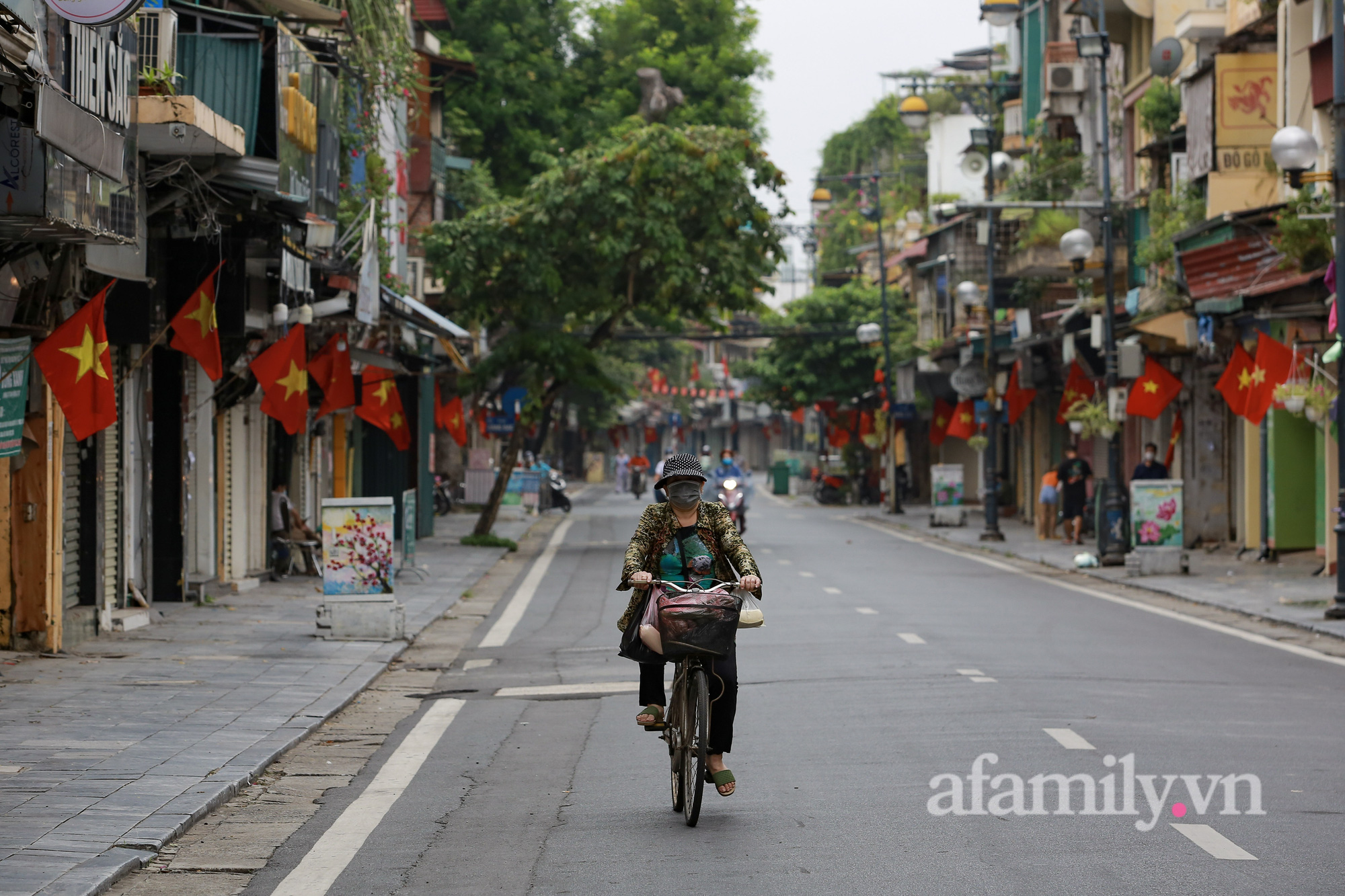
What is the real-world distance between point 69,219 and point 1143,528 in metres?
17.7

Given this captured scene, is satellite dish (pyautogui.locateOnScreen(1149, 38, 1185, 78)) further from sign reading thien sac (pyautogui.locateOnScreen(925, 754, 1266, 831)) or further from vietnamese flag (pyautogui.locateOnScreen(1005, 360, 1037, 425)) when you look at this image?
sign reading thien sac (pyautogui.locateOnScreen(925, 754, 1266, 831))

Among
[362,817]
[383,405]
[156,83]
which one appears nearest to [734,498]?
[383,405]

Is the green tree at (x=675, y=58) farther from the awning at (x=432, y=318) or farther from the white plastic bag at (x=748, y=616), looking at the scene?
the white plastic bag at (x=748, y=616)

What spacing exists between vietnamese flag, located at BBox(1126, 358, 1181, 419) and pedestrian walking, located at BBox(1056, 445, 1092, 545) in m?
4.94

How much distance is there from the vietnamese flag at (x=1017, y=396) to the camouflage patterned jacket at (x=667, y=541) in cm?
3135

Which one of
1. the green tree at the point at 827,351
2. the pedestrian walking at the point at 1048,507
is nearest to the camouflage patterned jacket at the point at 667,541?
the pedestrian walking at the point at 1048,507

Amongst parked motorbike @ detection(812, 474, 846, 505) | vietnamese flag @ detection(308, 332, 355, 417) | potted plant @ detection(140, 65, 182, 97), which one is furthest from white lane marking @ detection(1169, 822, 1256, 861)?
parked motorbike @ detection(812, 474, 846, 505)

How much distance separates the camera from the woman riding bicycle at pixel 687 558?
8.21m

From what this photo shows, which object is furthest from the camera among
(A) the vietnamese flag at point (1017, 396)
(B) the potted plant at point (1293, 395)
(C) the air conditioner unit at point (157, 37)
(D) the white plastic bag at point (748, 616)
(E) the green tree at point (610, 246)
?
(A) the vietnamese flag at point (1017, 396)

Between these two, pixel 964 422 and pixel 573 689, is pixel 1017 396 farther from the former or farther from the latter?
pixel 573 689

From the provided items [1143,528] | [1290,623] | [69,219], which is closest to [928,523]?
[1143,528]

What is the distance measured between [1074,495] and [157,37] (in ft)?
72.5

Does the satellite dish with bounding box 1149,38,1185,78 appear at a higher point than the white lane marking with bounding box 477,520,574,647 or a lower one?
higher

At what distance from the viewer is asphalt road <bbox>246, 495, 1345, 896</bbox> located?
678cm
